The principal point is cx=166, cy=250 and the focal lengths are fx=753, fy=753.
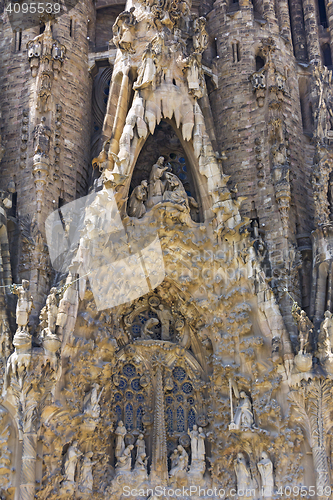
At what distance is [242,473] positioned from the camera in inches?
580

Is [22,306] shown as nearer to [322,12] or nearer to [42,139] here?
[42,139]

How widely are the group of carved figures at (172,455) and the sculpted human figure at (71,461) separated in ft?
4.34

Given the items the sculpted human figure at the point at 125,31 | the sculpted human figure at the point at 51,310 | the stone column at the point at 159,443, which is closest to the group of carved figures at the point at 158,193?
the sculpted human figure at the point at 125,31

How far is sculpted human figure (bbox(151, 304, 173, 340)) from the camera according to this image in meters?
16.4

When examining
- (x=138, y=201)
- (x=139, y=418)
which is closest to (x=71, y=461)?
(x=139, y=418)

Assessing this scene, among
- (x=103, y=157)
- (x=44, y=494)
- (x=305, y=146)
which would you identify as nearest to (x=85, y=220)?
(x=103, y=157)

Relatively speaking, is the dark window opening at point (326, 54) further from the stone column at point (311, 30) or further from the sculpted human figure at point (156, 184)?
the sculpted human figure at point (156, 184)

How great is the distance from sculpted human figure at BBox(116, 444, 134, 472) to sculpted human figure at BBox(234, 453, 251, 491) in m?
2.09

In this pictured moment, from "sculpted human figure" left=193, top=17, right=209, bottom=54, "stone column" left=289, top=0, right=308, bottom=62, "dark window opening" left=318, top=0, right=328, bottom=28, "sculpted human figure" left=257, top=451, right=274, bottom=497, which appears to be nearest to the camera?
"sculpted human figure" left=257, top=451, right=274, bottom=497

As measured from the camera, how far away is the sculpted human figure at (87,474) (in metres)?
14.0

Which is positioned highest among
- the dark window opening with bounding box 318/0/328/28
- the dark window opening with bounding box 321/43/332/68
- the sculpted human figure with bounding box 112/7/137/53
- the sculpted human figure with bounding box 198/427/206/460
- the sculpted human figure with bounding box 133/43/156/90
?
the dark window opening with bounding box 318/0/328/28

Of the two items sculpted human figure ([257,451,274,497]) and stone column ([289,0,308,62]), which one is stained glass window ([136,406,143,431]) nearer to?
sculpted human figure ([257,451,274,497])

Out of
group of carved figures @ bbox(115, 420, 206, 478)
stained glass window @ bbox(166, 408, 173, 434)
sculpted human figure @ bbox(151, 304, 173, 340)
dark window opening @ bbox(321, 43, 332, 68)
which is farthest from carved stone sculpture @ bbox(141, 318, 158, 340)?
dark window opening @ bbox(321, 43, 332, 68)

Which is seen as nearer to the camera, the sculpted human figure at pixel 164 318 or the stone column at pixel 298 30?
the sculpted human figure at pixel 164 318
